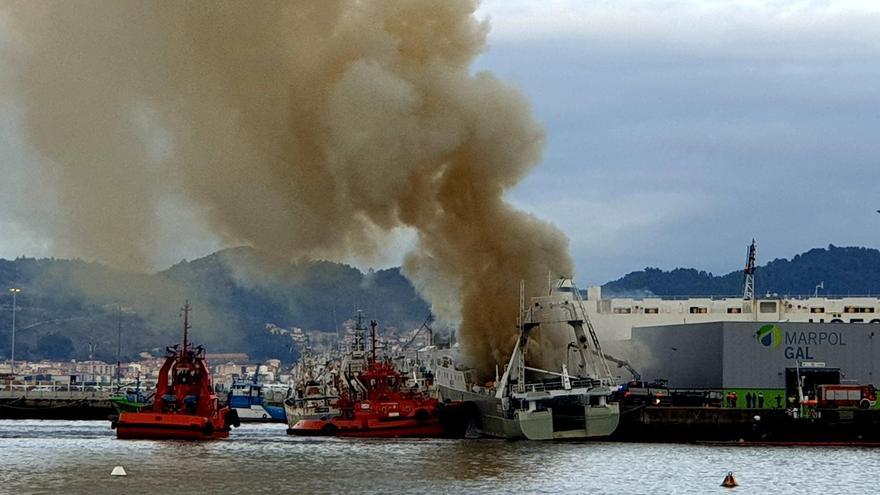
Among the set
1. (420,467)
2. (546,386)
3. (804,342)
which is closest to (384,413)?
(546,386)

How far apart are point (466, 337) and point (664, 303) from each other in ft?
138

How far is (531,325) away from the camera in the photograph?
109 m

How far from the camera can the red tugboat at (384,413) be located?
11206 centimetres

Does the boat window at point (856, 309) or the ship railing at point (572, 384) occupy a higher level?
the boat window at point (856, 309)

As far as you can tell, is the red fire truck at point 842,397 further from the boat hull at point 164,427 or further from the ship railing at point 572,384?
the boat hull at point 164,427

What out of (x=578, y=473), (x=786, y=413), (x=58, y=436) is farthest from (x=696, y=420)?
(x=58, y=436)

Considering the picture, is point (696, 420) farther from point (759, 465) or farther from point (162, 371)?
point (162, 371)

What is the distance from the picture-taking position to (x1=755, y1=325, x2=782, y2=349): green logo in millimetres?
116812

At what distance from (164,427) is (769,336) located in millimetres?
44396

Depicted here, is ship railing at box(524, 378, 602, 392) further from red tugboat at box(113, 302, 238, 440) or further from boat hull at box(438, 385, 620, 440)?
red tugboat at box(113, 302, 238, 440)

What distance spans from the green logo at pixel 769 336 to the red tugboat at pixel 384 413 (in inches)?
918

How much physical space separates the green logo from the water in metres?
17.2

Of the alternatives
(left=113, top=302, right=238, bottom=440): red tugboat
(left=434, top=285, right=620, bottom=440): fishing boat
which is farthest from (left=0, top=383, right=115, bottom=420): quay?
(left=113, top=302, right=238, bottom=440): red tugboat

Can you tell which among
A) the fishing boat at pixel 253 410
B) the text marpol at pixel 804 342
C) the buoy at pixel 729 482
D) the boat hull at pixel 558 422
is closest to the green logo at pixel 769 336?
the text marpol at pixel 804 342
